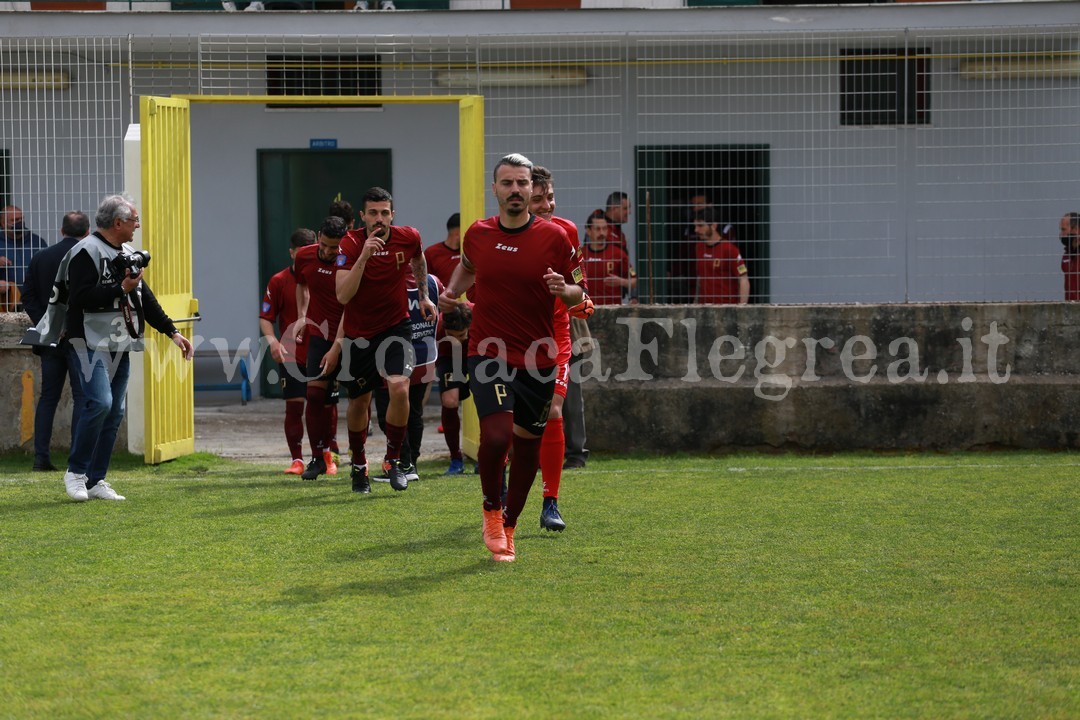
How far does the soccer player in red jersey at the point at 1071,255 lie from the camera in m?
12.3

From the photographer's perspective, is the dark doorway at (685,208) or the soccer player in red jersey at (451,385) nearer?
the soccer player in red jersey at (451,385)

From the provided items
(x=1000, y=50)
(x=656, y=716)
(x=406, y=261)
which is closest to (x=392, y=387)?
(x=406, y=261)

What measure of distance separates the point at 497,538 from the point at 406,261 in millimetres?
2973

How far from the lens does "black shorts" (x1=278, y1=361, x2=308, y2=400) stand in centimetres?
1116

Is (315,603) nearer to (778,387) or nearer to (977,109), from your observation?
(778,387)

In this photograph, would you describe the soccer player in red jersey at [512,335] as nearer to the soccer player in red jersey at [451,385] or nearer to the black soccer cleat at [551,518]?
the black soccer cleat at [551,518]

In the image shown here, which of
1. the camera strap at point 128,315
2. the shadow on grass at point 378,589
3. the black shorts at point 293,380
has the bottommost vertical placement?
the shadow on grass at point 378,589

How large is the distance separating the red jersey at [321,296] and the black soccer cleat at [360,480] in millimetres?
1287

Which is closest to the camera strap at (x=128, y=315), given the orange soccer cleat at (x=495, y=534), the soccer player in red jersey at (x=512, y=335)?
the soccer player in red jersey at (x=512, y=335)

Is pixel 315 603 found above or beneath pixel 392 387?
beneath

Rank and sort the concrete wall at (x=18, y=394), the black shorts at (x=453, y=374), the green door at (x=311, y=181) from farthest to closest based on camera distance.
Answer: the green door at (x=311, y=181)
the concrete wall at (x=18, y=394)
the black shorts at (x=453, y=374)

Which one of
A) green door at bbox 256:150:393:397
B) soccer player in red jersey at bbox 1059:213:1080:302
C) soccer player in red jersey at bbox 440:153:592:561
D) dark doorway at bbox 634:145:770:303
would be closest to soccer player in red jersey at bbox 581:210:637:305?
dark doorway at bbox 634:145:770:303

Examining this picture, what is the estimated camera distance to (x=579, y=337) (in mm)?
10836

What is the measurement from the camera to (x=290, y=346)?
11195mm
